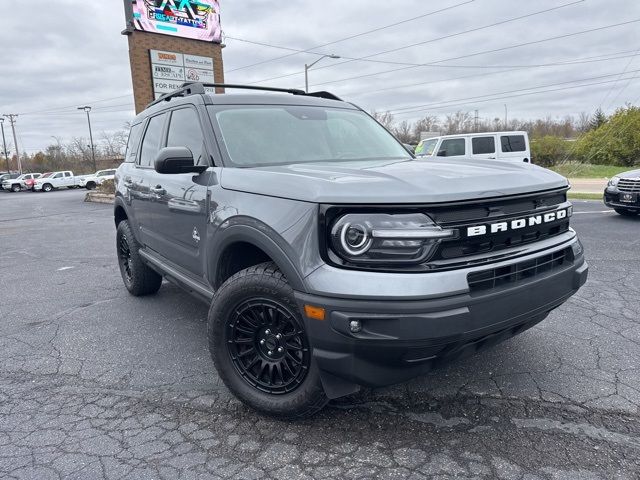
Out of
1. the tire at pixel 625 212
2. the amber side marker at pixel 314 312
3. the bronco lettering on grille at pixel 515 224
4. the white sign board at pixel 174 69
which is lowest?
the tire at pixel 625 212

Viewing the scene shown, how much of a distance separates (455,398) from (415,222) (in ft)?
4.39

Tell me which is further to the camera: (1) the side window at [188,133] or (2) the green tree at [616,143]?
(2) the green tree at [616,143]

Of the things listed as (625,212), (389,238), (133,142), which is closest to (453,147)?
(625,212)

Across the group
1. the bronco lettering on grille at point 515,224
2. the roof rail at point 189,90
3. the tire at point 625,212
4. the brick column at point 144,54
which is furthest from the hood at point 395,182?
the brick column at point 144,54

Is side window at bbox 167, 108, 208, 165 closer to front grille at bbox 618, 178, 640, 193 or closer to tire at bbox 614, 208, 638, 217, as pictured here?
front grille at bbox 618, 178, 640, 193

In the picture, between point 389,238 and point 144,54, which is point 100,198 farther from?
point 389,238

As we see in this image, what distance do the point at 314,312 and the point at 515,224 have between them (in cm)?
113

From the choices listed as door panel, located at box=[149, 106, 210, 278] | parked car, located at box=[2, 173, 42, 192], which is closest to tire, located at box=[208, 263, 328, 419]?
door panel, located at box=[149, 106, 210, 278]

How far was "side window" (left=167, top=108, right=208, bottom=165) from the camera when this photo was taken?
338 centimetres

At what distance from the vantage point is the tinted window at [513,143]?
50.7 ft

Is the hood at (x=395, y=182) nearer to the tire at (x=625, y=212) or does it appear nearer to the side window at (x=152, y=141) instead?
the side window at (x=152, y=141)

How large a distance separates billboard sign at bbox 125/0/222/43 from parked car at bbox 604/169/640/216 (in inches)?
586

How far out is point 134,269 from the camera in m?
5.01

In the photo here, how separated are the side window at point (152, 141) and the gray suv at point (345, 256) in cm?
91
